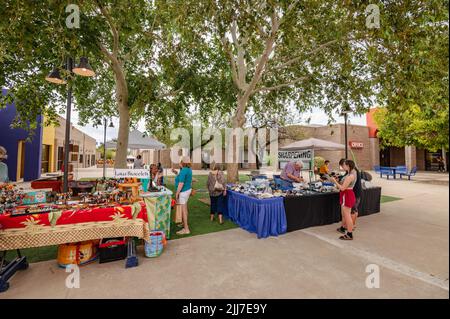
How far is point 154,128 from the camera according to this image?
11016mm

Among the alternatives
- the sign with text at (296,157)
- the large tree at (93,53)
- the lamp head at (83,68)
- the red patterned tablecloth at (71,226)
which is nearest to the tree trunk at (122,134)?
the large tree at (93,53)

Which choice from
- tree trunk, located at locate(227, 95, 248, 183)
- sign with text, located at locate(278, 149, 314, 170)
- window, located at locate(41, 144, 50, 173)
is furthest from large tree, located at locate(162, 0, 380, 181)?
window, located at locate(41, 144, 50, 173)

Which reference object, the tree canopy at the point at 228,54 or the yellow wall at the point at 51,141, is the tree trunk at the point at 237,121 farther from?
the yellow wall at the point at 51,141

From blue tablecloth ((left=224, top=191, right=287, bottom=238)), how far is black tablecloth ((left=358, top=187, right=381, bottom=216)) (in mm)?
3200

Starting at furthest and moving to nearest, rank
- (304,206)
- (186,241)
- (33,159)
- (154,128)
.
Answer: (33,159)
(154,128)
(304,206)
(186,241)

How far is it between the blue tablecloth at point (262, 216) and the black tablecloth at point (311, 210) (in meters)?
0.24

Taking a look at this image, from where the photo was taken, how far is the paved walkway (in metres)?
2.67

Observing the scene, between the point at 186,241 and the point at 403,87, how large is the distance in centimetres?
632

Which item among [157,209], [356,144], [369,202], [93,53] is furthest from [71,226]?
[356,144]

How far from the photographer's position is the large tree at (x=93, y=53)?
4.26 metres

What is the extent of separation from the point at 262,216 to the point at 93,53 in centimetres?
548
